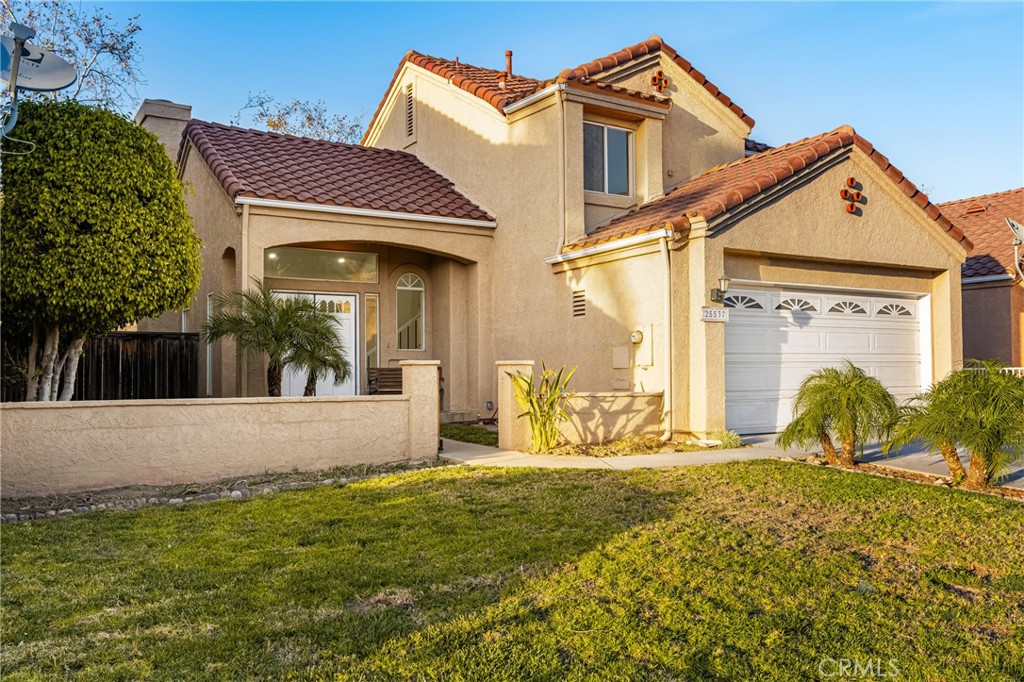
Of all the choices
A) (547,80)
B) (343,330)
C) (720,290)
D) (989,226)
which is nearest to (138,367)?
(343,330)

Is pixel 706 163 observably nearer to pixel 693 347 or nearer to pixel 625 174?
pixel 625 174

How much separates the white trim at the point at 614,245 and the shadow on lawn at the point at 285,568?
15.0ft

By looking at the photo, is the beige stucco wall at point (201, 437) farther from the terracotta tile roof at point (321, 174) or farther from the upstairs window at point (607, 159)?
the upstairs window at point (607, 159)

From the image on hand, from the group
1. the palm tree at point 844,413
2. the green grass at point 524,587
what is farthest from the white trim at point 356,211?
the palm tree at point 844,413

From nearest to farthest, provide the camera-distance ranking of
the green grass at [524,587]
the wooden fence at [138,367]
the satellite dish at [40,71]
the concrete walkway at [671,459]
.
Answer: the green grass at [524,587]
the satellite dish at [40,71]
the concrete walkway at [671,459]
the wooden fence at [138,367]

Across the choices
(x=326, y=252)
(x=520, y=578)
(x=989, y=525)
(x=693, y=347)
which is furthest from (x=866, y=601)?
(x=326, y=252)

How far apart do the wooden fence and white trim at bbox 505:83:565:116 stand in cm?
728

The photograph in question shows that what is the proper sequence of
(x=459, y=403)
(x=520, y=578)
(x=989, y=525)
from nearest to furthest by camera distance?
(x=520, y=578) < (x=989, y=525) < (x=459, y=403)

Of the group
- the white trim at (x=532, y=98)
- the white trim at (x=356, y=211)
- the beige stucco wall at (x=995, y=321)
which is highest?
the white trim at (x=532, y=98)

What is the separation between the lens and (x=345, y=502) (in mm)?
7633

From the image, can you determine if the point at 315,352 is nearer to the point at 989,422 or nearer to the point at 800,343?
the point at 800,343

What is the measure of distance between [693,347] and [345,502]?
19.8 feet

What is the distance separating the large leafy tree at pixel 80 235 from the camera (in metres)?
8.28

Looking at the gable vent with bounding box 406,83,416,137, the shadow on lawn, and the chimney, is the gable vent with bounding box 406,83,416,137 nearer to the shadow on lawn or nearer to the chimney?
the chimney
